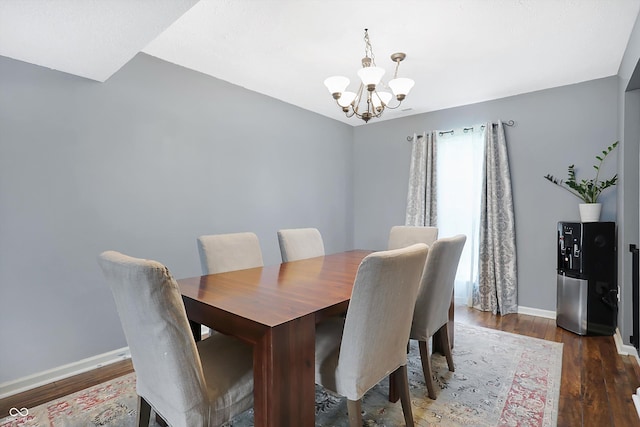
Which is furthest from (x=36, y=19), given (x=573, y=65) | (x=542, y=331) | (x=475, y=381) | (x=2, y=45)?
(x=542, y=331)

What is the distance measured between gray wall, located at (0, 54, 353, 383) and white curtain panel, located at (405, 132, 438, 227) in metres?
1.91

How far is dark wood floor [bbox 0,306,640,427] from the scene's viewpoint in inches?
→ 70.7

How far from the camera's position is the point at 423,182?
4.19 meters

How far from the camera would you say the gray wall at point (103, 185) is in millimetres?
2096

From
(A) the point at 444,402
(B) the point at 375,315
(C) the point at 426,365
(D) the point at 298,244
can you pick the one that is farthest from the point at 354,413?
(D) the point at 298,244

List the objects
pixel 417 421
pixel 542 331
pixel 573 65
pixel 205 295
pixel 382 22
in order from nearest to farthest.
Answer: pixel 205 295
pixel 417 421
pixel 382 22
pixel 573 65
pixel 542 331

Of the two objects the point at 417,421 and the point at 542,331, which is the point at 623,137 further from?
the point at 417,421

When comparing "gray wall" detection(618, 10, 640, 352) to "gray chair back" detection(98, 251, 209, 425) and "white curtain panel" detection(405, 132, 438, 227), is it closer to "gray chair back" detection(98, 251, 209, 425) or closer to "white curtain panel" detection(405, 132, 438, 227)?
"white curtain panel" detection(405, 132, 438, 227)

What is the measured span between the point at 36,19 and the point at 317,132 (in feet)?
9.96

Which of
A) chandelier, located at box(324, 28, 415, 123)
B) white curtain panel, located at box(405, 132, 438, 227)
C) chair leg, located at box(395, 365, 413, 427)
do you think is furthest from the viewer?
white curtain panel, located at box(405, 132, 438, 227)

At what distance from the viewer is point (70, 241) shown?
7.52 feet

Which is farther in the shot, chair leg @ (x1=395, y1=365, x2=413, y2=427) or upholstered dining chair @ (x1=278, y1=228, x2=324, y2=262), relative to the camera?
upholstered dining chair @ (x1=278, y1=228, x2=324, y2=262)

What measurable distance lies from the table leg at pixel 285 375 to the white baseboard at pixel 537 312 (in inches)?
127

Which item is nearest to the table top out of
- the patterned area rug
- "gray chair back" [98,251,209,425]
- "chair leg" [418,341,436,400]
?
"gray chair back" [98,251,209,425]
